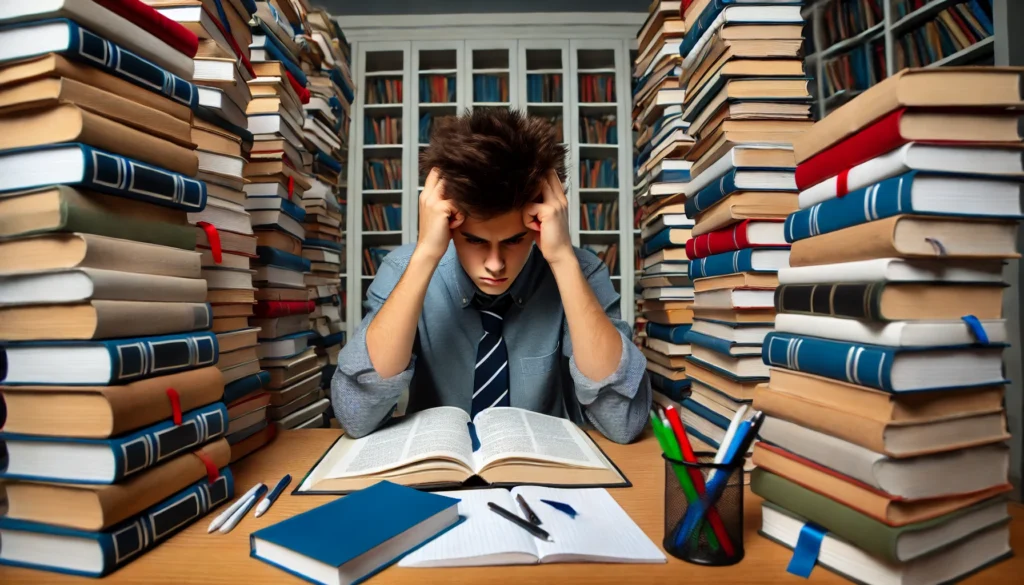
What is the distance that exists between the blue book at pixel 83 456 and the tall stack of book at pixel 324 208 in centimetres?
97

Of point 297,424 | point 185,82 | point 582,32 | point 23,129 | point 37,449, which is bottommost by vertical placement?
point 297,424

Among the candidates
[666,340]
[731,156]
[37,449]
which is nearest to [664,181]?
[666,340]

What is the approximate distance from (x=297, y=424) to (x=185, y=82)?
3.03ft

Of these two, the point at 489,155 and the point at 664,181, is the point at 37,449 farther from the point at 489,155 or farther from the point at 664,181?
the point at 664,181

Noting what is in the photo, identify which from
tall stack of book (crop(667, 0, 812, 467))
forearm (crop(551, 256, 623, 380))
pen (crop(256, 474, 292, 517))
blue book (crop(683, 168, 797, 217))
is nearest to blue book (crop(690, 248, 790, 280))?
tall stack of book (crop(667, 0, 812, 467))

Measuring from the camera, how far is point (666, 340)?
1.70 metres

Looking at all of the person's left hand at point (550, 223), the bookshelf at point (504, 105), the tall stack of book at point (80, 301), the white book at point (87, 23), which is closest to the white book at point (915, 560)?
the person's left hand at point (550, 223)

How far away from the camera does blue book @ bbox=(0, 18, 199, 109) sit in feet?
2.02

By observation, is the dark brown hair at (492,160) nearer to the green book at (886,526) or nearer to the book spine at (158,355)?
the book spine at (158,355)

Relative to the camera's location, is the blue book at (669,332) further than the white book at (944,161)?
Yes

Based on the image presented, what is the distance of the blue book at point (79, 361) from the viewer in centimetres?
63

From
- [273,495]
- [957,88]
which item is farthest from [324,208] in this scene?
[957,88]

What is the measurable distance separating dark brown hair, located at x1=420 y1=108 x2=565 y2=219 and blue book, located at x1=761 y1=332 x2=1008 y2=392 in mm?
648

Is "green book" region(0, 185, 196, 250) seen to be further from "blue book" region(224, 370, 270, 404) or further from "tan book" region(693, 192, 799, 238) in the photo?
"tan book" region(693, 192, 799, 238)
